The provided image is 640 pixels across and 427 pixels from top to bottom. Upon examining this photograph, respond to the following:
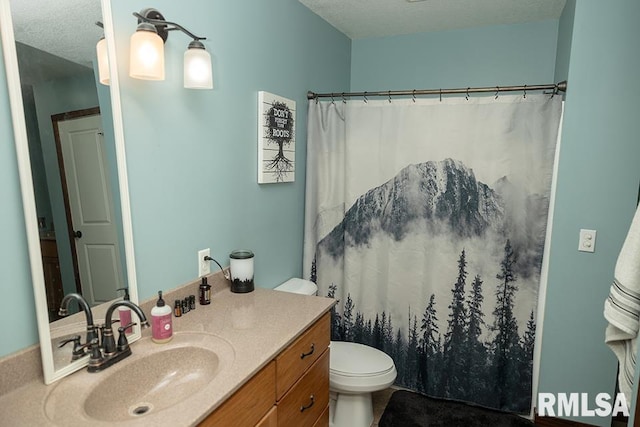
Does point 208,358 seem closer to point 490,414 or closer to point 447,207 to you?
point 447,207

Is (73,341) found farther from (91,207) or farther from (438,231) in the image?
(438,231)

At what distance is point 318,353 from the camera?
165 cm

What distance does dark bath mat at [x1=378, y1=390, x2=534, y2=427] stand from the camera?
2193 millimetres

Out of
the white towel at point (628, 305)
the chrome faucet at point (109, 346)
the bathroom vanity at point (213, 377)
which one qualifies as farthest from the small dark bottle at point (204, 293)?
the white towel at point (628, 305)

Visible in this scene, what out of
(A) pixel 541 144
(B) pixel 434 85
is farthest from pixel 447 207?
(B) pixel 434 85

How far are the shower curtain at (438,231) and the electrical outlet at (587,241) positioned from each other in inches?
7.1

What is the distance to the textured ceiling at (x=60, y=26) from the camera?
104 cm

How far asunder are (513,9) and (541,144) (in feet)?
3.49

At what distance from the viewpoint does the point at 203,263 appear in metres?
1.71

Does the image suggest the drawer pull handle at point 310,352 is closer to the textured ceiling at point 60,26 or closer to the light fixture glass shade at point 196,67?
the light fixture glass shade at point 196,67

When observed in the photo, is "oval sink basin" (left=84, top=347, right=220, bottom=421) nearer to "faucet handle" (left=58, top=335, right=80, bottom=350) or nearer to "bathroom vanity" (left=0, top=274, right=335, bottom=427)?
"bathroom vanity" (left=0, top=274, right=335, bottom=427)

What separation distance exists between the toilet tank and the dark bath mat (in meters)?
0.86

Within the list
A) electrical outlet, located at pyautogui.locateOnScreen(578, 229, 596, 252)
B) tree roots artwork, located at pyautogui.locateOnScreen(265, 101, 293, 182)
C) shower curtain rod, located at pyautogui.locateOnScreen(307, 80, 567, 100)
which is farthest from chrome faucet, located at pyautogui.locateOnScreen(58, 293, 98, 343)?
electrical outlet, located at pyautogui.locateOnScreen(578, 229, 596, 252)

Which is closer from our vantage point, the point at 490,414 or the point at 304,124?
the point at 490,414
